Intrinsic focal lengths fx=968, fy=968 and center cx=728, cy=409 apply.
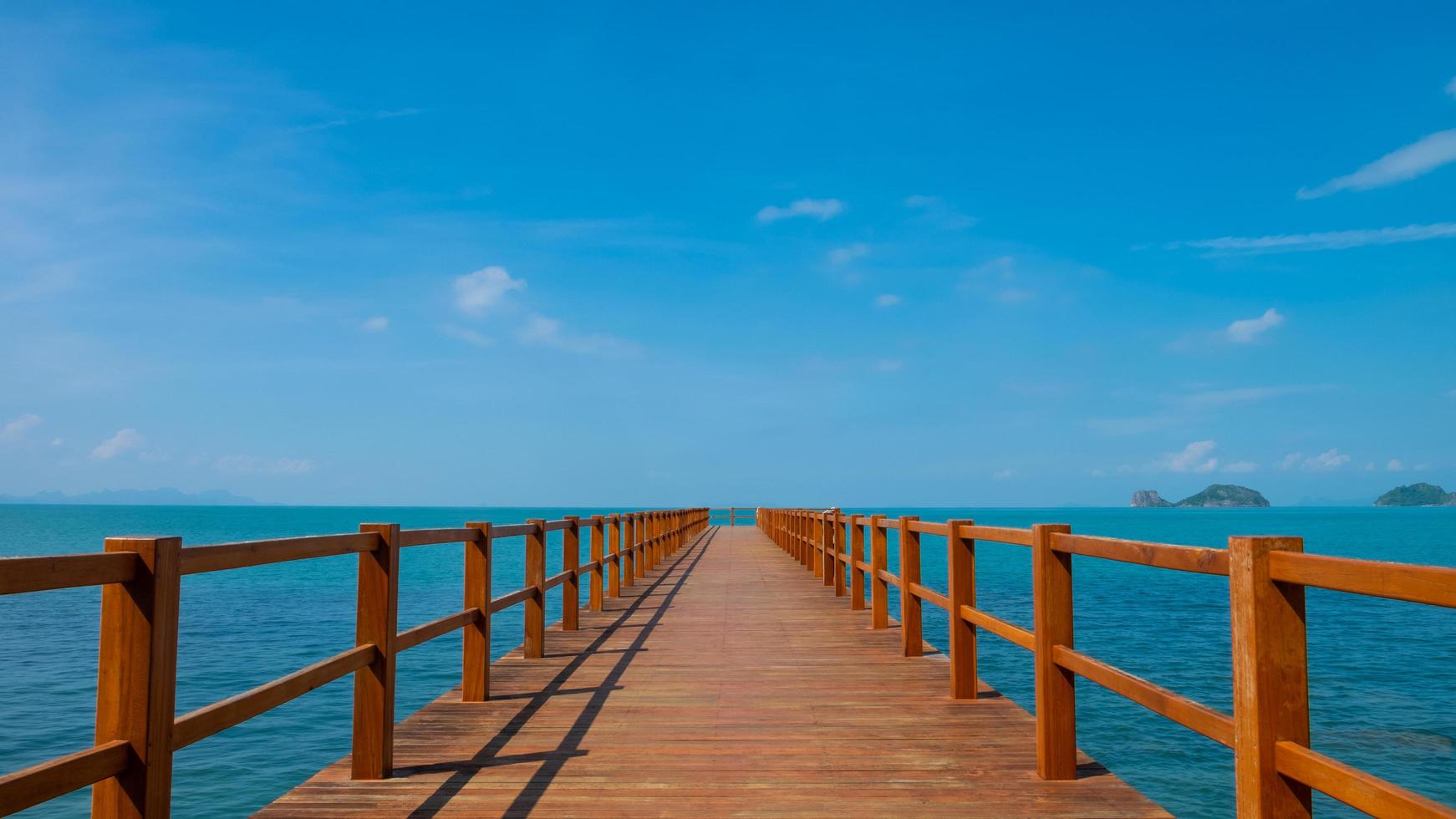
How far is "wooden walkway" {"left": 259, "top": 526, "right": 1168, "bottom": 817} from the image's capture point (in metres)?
4.12

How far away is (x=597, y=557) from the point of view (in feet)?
35.8

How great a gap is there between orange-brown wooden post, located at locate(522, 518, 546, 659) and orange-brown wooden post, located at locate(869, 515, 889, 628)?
10.5 feet

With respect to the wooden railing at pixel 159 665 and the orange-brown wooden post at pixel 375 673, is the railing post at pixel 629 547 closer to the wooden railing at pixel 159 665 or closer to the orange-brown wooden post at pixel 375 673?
the wooden railing at pixel 159 665

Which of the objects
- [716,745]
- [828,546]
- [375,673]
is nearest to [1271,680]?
[716,745]

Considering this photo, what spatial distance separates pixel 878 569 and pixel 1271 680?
658 cm

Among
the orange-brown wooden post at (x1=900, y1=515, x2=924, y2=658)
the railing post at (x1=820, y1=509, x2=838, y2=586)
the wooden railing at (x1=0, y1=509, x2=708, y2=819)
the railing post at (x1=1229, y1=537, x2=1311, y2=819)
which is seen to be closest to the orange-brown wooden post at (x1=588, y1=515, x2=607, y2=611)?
the orange-brown wooden post at (x1=900, y1=515, x2=924, y2=658)

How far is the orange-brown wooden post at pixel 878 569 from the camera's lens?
30.5ft

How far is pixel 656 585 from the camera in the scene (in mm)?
14859

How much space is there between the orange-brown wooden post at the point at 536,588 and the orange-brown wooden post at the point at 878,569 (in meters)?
3.20

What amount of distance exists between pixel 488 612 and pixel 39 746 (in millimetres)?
9739

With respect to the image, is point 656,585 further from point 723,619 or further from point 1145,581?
point 1145,581

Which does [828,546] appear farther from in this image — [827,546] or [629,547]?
[629,547]

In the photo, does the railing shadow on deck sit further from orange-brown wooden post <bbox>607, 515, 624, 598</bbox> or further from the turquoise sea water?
the turquoise sea water

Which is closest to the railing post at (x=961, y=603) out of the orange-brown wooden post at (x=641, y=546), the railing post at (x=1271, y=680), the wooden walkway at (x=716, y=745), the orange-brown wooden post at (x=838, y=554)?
the wooden walkway at (x=716, y=745)
